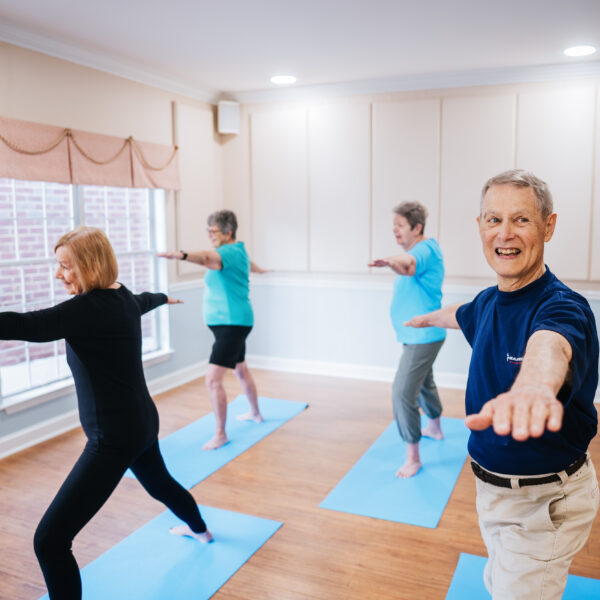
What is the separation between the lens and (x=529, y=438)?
1366 millimetres

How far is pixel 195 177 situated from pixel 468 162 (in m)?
2.43

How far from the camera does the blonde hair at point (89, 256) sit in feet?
6.40

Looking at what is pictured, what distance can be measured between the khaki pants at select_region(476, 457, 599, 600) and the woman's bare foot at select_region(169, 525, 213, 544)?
4.97ft

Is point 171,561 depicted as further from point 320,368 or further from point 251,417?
point 320,368

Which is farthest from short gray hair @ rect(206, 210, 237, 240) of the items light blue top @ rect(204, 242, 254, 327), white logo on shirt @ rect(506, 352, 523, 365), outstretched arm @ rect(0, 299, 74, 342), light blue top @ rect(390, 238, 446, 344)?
white logo on shirt @ rect(506, 352, 523, 365)

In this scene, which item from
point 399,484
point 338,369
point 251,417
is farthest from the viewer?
point 338,369

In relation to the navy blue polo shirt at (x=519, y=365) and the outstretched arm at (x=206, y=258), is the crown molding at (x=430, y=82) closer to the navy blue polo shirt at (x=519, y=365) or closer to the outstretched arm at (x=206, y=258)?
the outstretched arm at (x=206, y=258)

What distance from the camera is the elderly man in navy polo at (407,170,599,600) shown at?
51.8 inches

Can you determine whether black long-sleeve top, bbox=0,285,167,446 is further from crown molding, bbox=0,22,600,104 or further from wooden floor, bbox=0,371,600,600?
crown molding, bbox=0,22,600,104

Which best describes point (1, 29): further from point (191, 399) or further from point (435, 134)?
point (435, 134)

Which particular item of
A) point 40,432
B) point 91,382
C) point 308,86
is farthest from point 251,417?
point 308,86

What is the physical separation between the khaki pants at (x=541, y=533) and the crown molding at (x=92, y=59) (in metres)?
3.71

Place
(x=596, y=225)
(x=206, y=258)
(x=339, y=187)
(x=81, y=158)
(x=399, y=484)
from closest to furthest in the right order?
(x=399, y=484)
(x=206, y=258)
(x=81, y=158)
(x=596, y=225)
(x=339, y=187)

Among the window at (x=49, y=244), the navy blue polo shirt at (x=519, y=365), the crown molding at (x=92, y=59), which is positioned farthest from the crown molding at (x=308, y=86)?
the navy blue polo shirt at (x=519, y=365)
